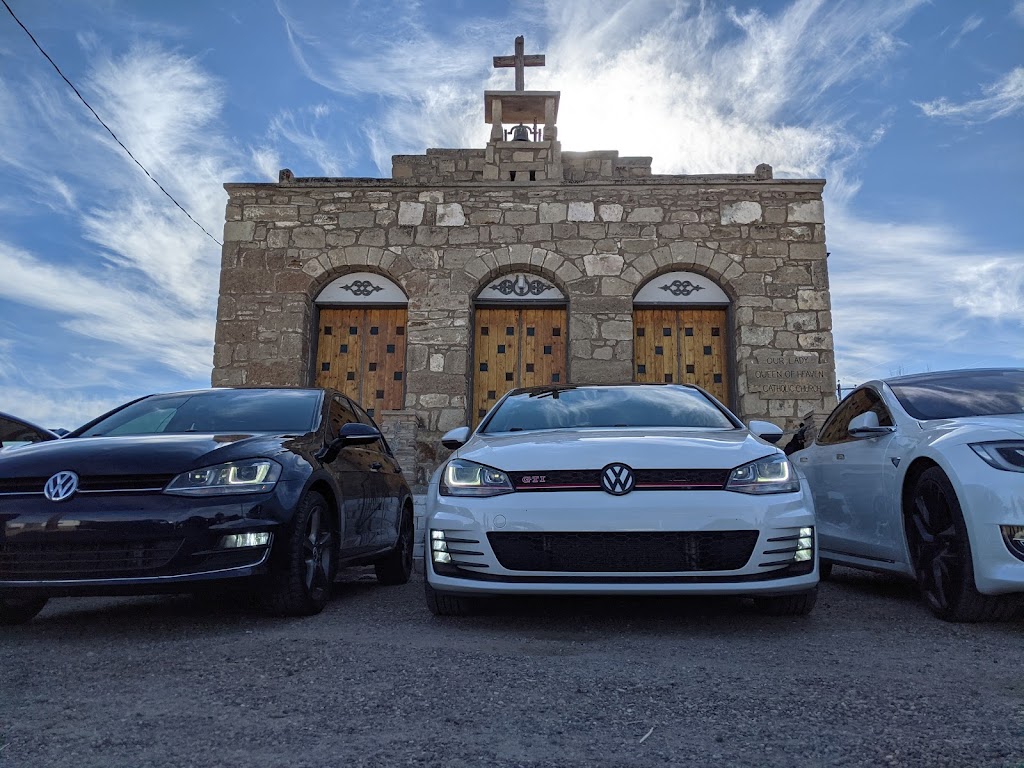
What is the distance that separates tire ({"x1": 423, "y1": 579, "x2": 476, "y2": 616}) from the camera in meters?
4.19

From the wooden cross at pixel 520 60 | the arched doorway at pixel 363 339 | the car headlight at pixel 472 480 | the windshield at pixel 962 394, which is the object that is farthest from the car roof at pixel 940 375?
the wooden cross at pixel 520 60

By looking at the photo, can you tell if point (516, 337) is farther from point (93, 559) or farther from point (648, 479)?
point (93, 559)

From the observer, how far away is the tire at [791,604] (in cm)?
411

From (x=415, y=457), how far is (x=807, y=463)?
18.6 ft

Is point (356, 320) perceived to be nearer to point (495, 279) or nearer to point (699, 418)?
point (495, 279)

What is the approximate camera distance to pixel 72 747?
225 cm

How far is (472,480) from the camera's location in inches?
162

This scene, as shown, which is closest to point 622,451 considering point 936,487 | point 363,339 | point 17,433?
point 936,487

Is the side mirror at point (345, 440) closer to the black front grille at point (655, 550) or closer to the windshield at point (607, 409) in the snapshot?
the windshield at point (607, 409)

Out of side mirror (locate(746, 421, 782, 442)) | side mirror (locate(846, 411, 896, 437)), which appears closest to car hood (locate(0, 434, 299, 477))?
side mirror (locate(746, 421, 782, 442))

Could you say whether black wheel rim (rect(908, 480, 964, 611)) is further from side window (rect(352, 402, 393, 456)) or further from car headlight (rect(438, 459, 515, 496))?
side window (rect(352, 402, 393, 456))

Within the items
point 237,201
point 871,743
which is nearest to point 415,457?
point 237,201

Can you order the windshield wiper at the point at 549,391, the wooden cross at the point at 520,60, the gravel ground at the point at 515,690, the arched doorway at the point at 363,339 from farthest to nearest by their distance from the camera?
the wooden cross at the point at 520,60
the arched doorway at the point at 363,339
the windshield wiper at the point at 549,391
the gravel ground at the point at 515,690

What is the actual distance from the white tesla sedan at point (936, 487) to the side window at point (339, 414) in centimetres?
322
